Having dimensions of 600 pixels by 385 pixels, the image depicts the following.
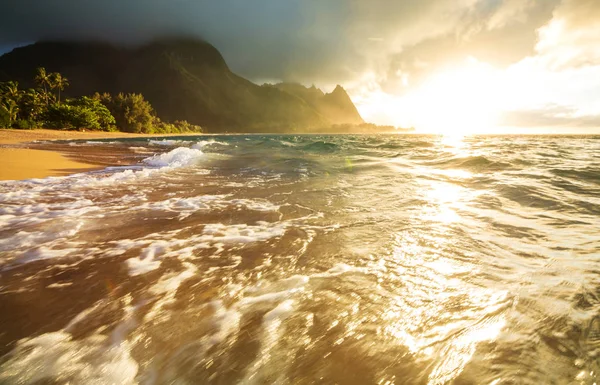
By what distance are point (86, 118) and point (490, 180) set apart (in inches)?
2919

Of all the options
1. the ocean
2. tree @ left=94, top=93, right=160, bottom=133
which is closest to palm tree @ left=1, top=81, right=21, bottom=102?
tree @ left=94, top=93, right=160, bottom=133

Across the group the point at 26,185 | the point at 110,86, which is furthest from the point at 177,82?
the point at 26,185

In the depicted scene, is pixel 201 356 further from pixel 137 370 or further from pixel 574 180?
pixel 574 180

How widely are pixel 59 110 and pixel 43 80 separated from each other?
64.8ft

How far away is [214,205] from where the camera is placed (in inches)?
217

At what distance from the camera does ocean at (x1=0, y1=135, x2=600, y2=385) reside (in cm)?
172

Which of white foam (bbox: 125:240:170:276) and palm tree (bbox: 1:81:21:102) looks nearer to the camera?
white foam (bbox: 125:240:170:276)

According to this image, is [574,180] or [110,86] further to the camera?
[110,86]

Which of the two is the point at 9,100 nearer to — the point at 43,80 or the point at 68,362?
the point at 43,80

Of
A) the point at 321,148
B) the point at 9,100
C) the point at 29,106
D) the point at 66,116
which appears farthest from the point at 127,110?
the point at 321,148

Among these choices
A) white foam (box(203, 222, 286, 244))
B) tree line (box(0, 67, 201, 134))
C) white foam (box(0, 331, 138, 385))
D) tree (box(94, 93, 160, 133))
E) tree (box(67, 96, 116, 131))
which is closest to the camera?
white foam (box(0, 331, 138, 385))

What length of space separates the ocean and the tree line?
6021 centimetres

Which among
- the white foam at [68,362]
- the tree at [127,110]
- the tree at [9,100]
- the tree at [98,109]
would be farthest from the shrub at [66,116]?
the white foam at [68,362]

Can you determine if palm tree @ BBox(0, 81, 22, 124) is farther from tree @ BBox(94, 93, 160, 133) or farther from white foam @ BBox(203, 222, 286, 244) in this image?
white foam @ BBox(203, 222, 286, 244)
